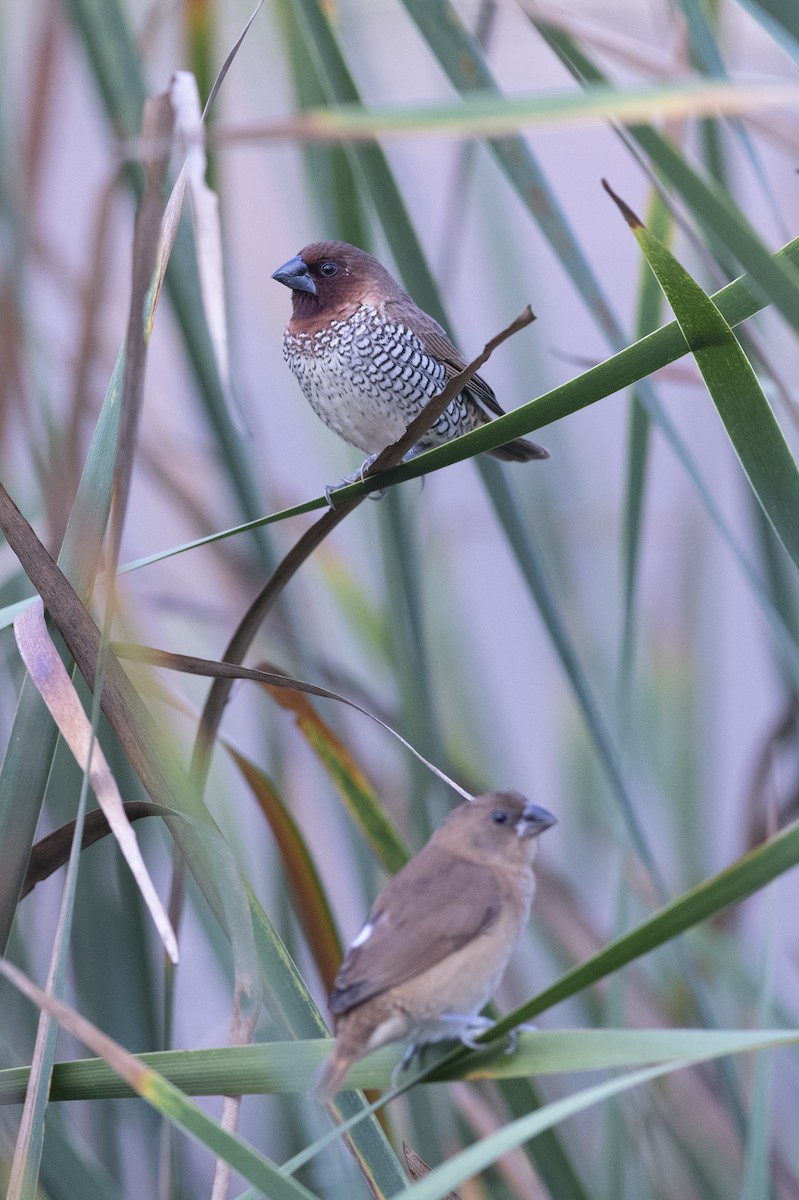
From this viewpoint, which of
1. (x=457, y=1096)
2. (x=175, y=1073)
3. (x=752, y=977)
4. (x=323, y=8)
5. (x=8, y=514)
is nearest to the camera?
Answer: (x=175, y=1073)

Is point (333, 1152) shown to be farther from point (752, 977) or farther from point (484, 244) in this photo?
point (484, 244)

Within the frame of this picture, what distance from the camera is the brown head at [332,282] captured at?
→ 1946 millimetres

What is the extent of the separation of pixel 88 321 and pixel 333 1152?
2.85ft

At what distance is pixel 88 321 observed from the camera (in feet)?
3.50

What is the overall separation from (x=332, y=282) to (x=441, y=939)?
1292 millimetres

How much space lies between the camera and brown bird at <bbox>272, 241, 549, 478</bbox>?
1.98 meters

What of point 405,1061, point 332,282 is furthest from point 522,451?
point 405,1061

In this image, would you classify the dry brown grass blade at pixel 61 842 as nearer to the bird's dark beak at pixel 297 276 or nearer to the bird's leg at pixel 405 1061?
the bird's leg at pixel 405 1061

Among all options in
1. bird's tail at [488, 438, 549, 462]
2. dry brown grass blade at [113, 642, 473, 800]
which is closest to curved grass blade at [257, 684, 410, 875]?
dry brown grass blade at [113, 642, 473, 800]

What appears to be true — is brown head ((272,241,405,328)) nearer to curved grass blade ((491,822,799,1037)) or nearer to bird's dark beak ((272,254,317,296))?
bird's dark beak ((272,254,317,296))

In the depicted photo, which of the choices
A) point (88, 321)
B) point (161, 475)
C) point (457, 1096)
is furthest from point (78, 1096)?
point (161, 475)

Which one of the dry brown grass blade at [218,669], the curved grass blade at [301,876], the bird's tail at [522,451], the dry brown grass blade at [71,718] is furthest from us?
the bird's tail at [522,451]

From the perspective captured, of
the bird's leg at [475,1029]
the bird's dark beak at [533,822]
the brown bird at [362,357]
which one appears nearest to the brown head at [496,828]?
the bird's dark beak at [533,822]

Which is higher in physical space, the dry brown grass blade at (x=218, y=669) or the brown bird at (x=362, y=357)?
the brown bird at (x=362, y=357)
